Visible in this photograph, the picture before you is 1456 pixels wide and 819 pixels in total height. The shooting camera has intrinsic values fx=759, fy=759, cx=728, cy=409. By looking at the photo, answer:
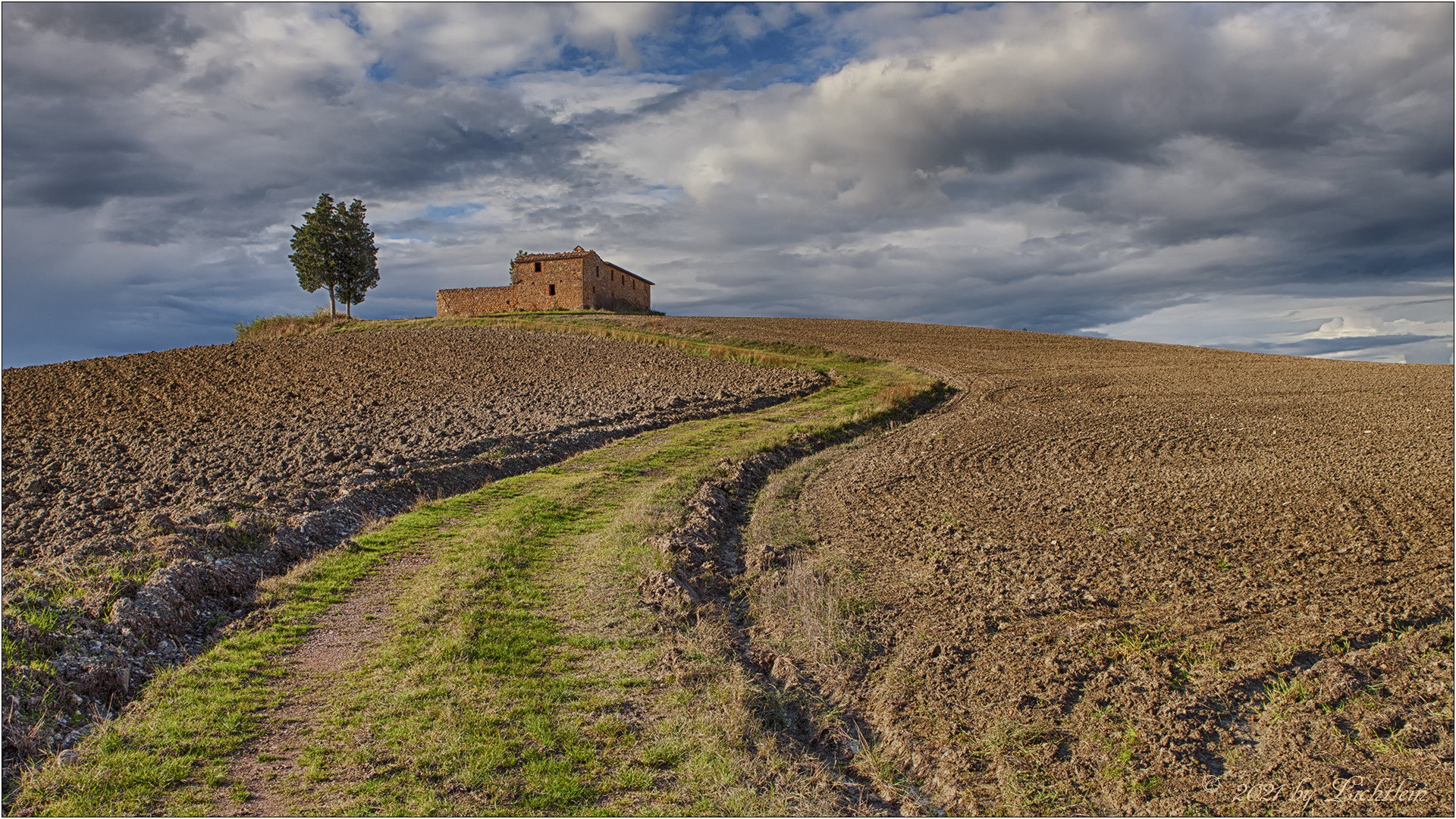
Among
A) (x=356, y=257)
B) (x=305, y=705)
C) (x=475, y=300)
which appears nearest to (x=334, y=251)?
(x=356, y=257)

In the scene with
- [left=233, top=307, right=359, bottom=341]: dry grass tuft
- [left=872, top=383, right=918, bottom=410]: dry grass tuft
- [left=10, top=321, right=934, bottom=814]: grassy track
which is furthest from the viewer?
[left=233, top=307, right=359, bottom=341]: dry grass tuft

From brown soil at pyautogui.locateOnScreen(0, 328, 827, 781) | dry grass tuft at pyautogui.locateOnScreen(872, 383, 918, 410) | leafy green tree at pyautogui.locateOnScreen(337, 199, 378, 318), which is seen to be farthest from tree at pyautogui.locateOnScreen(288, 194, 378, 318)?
dry grass tuft at pyautogui.locateOnScreen(872, 383, 918, 410)

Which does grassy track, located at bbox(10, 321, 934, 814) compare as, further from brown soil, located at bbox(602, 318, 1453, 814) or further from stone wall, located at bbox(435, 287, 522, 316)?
stone wall, located at bbox(435, 287, 522, 316)

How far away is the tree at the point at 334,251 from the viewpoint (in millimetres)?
66938

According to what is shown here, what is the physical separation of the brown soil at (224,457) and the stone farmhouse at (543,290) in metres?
21.2

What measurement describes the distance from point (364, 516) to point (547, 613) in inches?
275

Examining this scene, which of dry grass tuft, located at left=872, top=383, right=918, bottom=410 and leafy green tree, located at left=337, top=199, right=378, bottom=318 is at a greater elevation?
leafy green tree, located at left=337, top=199, right=378, bottom=318

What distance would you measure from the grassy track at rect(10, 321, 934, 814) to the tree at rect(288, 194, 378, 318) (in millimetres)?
62732

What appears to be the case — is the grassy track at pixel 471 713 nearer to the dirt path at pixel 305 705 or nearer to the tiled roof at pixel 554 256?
the dirt path at pixel 305 705

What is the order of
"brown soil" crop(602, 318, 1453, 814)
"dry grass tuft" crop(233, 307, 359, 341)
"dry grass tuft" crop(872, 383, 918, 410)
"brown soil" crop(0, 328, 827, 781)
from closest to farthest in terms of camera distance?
"brown soil" crop(602, 318, 1453, 814) < "brown soil" crop(0, 328, 827, 781) < "dry grass tuft" crop(872, 383, 918, 410) < "dry grass tuft" crop(233, 307, 359, 341)

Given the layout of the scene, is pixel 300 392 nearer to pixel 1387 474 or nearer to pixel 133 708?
pixel 133 708

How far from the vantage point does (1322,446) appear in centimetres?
1916

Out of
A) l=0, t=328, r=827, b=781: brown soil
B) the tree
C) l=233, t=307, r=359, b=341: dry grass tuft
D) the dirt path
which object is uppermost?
the tree

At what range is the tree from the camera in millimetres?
66938
